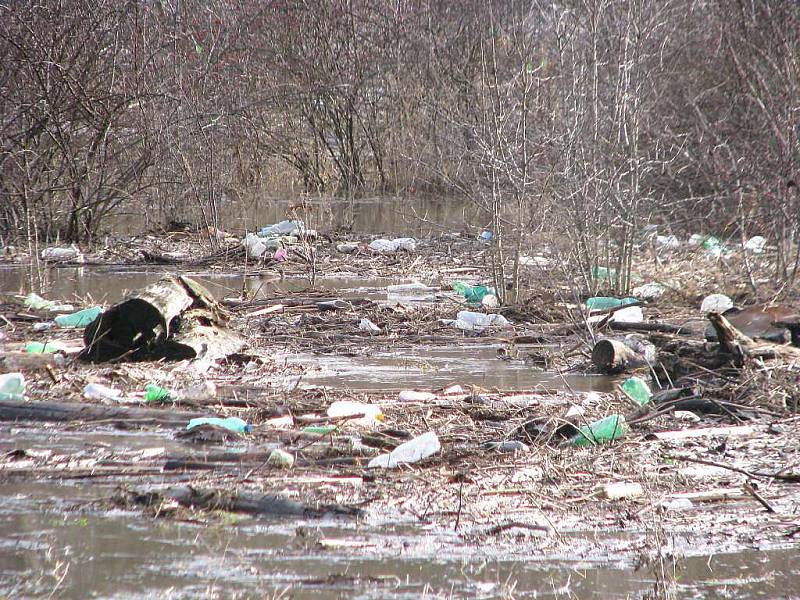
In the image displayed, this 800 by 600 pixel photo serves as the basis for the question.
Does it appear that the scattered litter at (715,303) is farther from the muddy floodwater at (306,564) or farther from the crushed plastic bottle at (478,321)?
the muddy floodwater at (306,564)

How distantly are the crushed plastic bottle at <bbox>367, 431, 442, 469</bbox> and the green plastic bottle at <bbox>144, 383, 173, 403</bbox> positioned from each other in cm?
148

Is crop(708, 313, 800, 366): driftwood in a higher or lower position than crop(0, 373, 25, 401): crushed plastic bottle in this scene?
higher

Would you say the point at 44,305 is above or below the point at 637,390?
above

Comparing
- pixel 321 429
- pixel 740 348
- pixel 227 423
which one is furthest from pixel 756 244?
pixel 227 423

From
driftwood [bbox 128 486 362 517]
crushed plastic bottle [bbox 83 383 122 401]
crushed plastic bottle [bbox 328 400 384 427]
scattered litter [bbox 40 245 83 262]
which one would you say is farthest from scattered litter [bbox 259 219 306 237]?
driftwood [bbox 128 486 362 517]

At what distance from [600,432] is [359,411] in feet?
3.67

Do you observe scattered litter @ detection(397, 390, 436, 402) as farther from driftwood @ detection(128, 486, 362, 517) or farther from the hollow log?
driftwood @ detection(128, 486, 362, 517)

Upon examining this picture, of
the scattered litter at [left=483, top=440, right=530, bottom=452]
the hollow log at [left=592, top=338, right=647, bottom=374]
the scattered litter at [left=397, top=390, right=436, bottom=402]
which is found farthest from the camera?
the hollow log at [left=592, top=338, right=647, bottom=374]

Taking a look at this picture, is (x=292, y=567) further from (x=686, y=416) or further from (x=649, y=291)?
(x=649, y=291)

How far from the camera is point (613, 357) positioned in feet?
19.6

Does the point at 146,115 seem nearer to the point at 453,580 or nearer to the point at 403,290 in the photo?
the point at 403,290

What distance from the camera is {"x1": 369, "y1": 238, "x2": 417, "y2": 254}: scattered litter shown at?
38.8ft

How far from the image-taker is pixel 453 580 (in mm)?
2803

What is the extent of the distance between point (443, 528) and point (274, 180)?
16.9 metres
